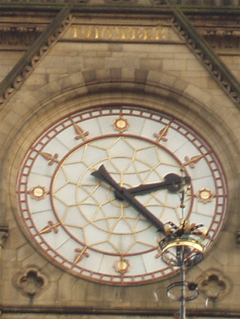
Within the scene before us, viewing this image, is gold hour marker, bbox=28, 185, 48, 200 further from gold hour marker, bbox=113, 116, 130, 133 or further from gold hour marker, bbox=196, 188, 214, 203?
gold hour marker, bbox=196, 188, 214, 203

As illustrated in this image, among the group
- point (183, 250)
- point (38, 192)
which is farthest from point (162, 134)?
point (183, 250)

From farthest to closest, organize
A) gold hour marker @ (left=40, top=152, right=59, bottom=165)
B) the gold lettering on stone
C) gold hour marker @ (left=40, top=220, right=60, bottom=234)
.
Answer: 1. the gold lettering on stone
2. gold hour marker @ (left=40, top=152, right=59, bottom=165)
3. gold hour marker @ (left=40, top=220, right=60, bottom=234)

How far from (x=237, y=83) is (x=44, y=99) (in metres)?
3.08

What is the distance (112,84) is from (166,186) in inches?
76.7

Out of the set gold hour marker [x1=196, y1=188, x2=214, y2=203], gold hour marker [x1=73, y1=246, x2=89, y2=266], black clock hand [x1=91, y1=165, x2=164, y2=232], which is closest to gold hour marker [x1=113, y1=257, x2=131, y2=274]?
gold hour marker [x1=73, y1=246, x2=89, y2=266]

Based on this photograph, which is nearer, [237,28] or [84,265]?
[84,265]

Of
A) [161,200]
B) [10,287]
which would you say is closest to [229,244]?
[161,200]

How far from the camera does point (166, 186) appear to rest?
29.2m

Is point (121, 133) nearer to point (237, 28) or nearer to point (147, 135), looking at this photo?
point (147, 135)

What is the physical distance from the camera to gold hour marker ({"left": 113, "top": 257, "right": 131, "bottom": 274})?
28.5 meters

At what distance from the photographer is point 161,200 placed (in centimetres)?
2917

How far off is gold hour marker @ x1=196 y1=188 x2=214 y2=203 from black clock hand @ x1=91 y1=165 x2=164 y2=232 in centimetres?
79

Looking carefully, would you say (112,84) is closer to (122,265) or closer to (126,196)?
(126,196)

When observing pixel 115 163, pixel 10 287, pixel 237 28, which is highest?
pixel 237 28
